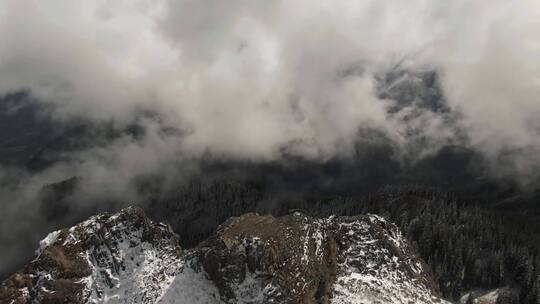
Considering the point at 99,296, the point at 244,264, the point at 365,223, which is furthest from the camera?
the point at 365,223

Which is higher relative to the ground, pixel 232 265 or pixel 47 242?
pixel 47 242

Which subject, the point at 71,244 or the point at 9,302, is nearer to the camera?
the point at 9,302

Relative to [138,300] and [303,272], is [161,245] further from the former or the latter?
[303,272]

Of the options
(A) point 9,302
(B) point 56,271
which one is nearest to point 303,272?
(B) point 56,271

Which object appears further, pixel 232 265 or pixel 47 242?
pixel 47 242

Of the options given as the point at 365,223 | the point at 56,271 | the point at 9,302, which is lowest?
the point at 9,302

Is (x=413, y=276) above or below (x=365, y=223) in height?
below

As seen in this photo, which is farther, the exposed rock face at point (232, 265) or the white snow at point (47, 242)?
the white snow at point (47, 242)

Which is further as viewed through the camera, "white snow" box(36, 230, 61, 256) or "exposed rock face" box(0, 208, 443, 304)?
"white snow" box(36, 230, 61, 256)
